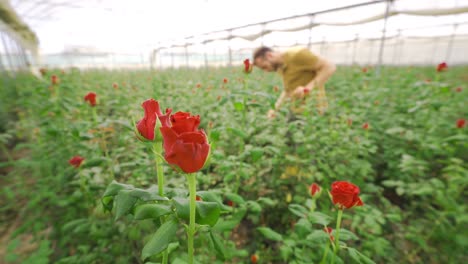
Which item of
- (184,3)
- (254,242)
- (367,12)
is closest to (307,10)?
(367,12)

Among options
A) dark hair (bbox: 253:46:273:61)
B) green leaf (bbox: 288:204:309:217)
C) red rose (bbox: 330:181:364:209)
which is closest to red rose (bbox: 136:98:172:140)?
red rose (bbox: 330:181:364:209)

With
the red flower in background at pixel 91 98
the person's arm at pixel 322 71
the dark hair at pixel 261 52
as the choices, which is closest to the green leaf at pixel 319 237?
the red flower in background at pixel 91 98

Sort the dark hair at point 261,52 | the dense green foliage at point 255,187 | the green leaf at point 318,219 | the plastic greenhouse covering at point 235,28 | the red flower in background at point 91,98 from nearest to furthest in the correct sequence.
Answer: the green leaf at point 318,219 → the dense green foliage at point 255,187 → the red flower in background at point 91,98 → the dark hair at point 261,52 → the plastic greenhouse covering at point 235,28

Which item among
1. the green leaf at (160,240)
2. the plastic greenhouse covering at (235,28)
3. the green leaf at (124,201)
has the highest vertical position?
the plastic greenhouse covering at (235,28)

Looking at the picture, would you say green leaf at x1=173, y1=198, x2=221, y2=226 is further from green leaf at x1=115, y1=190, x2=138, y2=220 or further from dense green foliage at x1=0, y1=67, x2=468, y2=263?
dense green foliage at x1=0, y1=67, x2=468, y2=263

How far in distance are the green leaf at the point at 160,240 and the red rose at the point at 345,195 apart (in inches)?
22.2

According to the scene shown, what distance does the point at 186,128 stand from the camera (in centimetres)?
48

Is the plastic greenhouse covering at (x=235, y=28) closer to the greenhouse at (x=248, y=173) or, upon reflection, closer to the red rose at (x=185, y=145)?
the greenhouse at (x=248, y=173)

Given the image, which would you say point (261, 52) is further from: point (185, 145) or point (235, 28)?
point (235, 28)

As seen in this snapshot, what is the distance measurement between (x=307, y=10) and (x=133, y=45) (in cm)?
1954

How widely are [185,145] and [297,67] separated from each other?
9.52 feet

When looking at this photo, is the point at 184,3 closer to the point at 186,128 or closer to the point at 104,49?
the point at 186,128

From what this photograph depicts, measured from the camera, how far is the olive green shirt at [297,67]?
118 inches

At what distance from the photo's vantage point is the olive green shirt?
9.81ft
